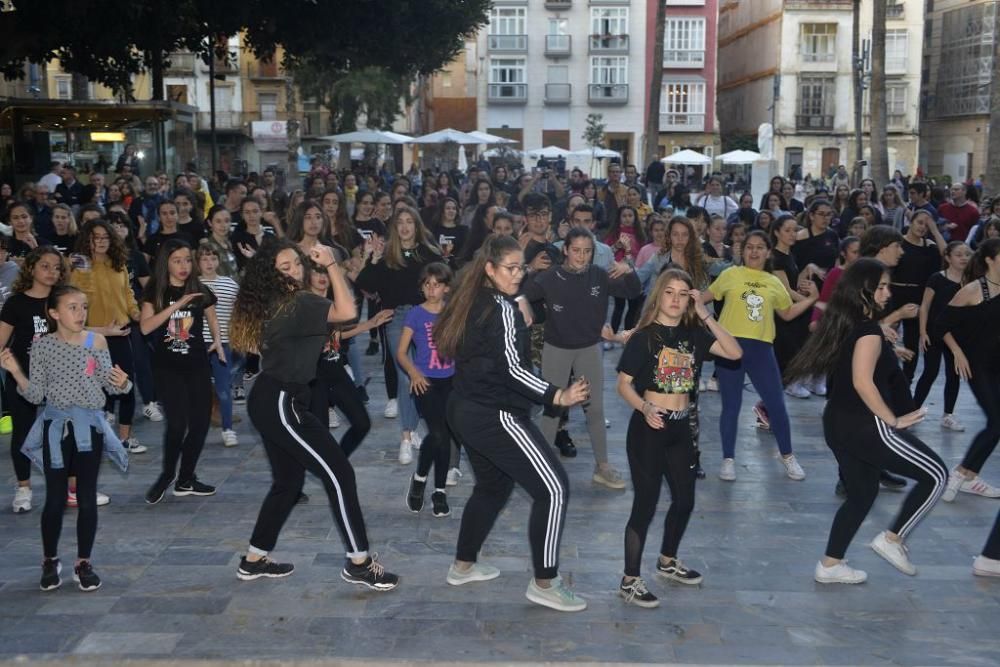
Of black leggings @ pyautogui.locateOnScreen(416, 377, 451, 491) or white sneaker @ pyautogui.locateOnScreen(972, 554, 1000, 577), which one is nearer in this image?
white sneaker @ pyautogui.locateOnScreen(972, 554, 1000, 577)

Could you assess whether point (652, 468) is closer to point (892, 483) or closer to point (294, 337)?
point (294, 337)

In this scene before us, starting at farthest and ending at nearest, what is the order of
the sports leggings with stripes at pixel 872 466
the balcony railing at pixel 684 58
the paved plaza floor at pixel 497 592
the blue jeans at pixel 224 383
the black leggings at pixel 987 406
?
the balcony railing at pixel 684 58 < the blue jeans at pixel 224 383 < the black leggings at pixel 987 406 < the sports leggings with stripes at pixel 872 466 < the paved plaza floor at pixel 497 592

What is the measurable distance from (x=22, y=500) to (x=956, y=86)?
55.3 m

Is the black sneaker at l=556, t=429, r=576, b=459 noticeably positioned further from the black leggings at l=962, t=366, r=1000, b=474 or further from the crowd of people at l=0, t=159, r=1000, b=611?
the black leggings at l=962, t=366, r=1000, b=474

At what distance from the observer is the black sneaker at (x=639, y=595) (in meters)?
5.77

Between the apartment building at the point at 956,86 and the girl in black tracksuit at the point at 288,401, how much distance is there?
164 ft

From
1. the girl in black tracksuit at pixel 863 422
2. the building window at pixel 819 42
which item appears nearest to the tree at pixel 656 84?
the girl in black tracksuit at pixel 863 422

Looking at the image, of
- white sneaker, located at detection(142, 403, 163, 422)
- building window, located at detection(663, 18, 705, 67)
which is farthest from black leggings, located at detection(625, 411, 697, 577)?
building window, located at detection(663, 18, 705, 67)

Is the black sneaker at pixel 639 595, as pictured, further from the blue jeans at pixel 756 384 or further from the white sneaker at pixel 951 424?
the white sneaker at pixel 951 424

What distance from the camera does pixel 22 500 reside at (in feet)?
24.2

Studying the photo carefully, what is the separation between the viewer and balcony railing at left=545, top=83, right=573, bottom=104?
5738cm

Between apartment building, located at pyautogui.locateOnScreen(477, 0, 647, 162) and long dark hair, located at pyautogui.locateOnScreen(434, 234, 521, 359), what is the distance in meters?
52.8

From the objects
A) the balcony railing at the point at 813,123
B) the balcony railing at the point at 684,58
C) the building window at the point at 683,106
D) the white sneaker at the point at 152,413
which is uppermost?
the balcony railing at the point at 684,58

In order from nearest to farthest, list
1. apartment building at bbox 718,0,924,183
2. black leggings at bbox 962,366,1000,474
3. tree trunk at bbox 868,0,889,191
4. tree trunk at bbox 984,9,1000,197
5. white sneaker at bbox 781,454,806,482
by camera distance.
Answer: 1. black leggings at bbox 962,366,1000,474
2. white sneaker at bbox 781,454,806,482
3. tree trunk at bbox 984,9,1000,197
4. tree trunk at bbox 868,0,889,191
5. apartment building at bbox 718,0,924,183
